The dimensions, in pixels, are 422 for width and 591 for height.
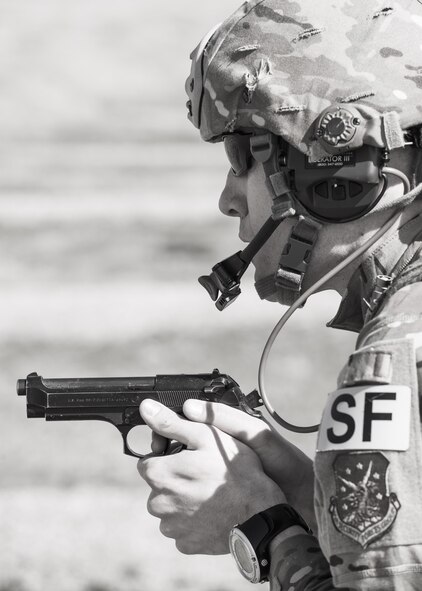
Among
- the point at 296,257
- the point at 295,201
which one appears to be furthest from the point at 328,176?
the point at 296,257

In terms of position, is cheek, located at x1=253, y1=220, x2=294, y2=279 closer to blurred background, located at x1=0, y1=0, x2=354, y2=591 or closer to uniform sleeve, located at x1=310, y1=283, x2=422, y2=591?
uniform sleeve, located at x1=310, y1=283, x2=422, y2=591

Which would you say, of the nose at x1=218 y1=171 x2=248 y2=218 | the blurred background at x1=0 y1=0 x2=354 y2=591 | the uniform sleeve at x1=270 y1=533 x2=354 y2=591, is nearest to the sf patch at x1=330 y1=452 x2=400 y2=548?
the uniform sleeve at x1=270 y1=533 x2=354 y2=591

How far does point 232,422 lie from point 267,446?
118mm

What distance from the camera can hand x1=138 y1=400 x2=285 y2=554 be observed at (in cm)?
310

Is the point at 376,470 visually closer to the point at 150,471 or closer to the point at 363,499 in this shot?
the point at 363,499

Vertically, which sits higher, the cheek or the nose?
the nose

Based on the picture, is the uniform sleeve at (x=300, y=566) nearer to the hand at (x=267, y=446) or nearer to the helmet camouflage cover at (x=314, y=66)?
the hand at (x=267, y=446)

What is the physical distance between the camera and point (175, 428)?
316 centimetres

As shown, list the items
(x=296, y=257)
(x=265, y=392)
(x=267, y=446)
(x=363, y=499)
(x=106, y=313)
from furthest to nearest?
(x=106, y=313)
(x=265, y=392)
(x=267, y=446)
(x=296, y=257)
(x=363, y=499)

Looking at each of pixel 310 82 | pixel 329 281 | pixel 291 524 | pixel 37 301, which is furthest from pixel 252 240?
pixel 37 301

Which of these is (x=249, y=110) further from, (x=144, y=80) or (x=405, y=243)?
(x=144, y=80)

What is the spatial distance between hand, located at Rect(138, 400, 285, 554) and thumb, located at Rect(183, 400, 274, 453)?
2 centimetres

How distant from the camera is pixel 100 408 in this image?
373 centimetres

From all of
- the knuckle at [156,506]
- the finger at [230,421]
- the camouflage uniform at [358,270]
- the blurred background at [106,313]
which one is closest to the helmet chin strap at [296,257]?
the camouflage uniform at [358,270]
